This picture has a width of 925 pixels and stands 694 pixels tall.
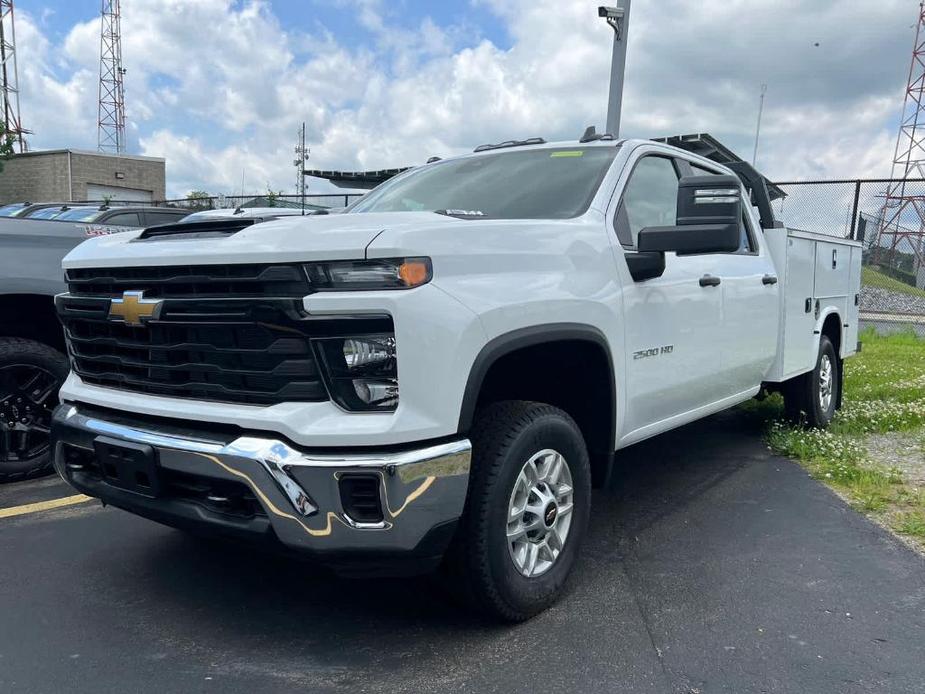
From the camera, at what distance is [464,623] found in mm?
2984

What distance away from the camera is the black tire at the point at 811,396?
5977 millimetres

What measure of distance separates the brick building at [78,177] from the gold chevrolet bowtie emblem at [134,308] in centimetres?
2998

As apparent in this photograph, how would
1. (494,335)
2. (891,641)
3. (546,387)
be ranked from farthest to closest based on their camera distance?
1. (546,387)
2. (891,641)
3. (494,335)

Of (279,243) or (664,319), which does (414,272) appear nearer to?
(279,243)

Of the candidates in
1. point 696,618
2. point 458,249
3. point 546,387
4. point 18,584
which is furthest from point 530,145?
point 18,584

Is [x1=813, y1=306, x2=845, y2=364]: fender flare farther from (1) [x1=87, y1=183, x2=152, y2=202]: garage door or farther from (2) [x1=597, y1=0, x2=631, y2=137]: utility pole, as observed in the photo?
(1) [x1=87, y1=183, x2=152, y2=202]: garage door

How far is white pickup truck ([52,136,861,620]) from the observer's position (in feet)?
7.92

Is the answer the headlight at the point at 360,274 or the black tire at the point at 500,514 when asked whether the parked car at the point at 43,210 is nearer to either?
the headlight at the point at 360,274

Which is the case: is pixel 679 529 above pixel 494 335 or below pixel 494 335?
below

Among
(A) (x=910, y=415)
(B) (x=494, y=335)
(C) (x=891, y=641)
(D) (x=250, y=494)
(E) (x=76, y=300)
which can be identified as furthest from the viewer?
(A) (x=910, y=415)

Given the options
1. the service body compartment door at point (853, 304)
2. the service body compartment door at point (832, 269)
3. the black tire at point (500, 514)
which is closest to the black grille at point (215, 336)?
the black tire at point (500, 514)

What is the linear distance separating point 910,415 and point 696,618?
4.51 metres

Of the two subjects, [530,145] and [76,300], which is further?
[530,145]

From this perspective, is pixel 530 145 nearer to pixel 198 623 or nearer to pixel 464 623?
pixel 464 623
